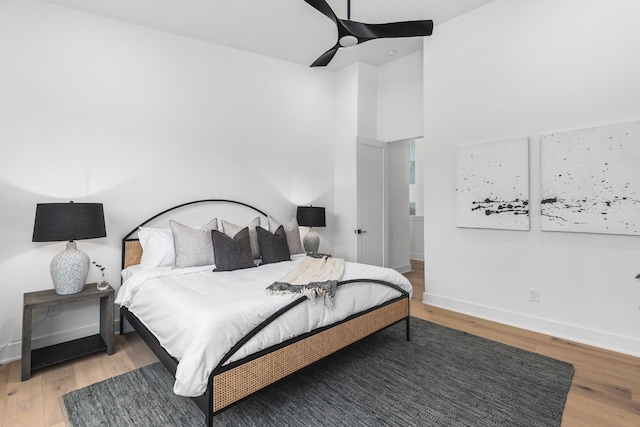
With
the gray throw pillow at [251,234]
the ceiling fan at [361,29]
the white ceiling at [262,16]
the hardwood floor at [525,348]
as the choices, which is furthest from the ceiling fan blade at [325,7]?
the hardwood floor at [525,348]

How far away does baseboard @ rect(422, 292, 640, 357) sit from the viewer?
2.70 m

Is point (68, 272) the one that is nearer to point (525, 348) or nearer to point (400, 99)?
point (525, 348)

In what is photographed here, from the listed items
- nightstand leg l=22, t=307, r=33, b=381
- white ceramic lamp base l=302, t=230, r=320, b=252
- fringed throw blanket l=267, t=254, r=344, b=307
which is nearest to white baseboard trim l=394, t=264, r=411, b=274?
white ceramic lamp base l=302, t=230, r=320, b=252

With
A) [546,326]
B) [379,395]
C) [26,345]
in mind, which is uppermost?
[26,345]

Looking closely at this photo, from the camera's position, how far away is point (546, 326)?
10.2 ft

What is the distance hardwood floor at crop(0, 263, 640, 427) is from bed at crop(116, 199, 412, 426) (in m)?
0.38

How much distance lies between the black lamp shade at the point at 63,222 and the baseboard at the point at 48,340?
40.0 inches

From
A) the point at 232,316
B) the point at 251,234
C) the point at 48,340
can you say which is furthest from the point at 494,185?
the point at 48,340

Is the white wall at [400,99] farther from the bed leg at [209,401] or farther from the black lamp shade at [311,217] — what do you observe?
the bed leg at [209,401]

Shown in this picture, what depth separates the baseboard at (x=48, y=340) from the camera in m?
2.65

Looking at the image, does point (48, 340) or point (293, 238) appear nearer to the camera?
point (48, 340)

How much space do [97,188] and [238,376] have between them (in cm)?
243

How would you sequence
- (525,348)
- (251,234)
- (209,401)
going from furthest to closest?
1. (251,234)
2. (525,348)
3. (209,401)

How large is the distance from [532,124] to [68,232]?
165 inches
